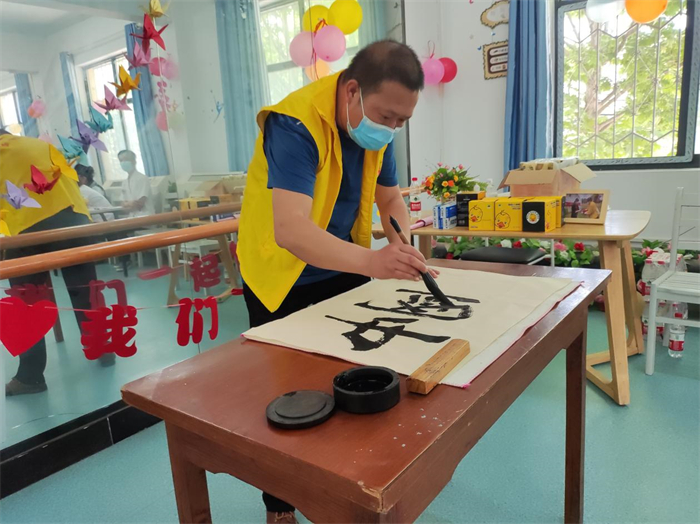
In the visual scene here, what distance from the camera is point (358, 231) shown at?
130cm

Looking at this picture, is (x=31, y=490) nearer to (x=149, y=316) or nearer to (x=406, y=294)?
(x=149, y=316)

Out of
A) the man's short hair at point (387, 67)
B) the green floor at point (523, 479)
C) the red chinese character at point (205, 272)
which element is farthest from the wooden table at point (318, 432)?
the red chinese character at point (205, 272)

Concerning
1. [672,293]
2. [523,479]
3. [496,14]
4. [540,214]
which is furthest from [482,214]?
[496,14]

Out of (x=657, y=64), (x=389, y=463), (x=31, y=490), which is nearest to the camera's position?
(x=389, y=463)

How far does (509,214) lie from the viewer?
211cm

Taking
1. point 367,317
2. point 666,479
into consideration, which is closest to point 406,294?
point 367,317

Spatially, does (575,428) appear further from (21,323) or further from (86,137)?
(86,137)

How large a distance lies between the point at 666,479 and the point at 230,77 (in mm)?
2914

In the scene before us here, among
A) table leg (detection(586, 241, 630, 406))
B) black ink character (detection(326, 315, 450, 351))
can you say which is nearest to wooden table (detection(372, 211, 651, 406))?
table leg (detection(586, 241, 630, 406))

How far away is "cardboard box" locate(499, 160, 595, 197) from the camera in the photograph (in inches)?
85.5

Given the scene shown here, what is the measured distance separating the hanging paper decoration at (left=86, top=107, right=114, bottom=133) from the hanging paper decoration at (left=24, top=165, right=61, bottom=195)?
0.89 ft

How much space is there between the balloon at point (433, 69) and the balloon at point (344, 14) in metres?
0.95

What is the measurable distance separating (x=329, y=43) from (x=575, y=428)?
2629 mm

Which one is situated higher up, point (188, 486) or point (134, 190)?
point (134, 190)
